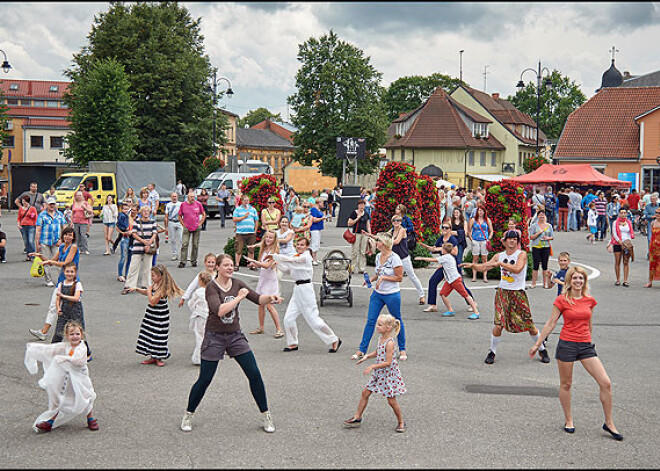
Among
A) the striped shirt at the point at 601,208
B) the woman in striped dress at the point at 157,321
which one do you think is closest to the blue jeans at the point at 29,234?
the woman in striped dress at the point at 157,321

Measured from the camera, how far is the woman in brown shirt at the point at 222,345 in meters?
7.03

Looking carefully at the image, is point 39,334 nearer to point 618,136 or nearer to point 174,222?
point 174,222

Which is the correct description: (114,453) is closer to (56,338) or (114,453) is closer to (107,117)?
(56,338)

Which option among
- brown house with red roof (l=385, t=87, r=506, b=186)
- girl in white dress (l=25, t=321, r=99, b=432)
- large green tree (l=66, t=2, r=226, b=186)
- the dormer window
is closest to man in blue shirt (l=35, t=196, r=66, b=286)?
girl in white dress (l=25, t=321, r=99, b=432)

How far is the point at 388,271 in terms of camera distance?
991 cm

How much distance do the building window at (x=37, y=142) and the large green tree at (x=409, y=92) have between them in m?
40.6

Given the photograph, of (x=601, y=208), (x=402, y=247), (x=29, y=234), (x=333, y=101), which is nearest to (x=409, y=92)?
(x=333, y=101)

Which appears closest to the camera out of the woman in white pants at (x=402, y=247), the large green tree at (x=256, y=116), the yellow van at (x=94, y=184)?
the woman in white pants at (x=402, y=247)

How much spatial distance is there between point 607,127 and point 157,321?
47236 mm

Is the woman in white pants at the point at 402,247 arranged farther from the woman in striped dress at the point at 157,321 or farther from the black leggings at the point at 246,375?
the black leggings at the point at 246,375

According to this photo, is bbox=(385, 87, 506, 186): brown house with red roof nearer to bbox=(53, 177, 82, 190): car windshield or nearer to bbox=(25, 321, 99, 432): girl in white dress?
bbox=(53, 177, 82, 190): car windshield

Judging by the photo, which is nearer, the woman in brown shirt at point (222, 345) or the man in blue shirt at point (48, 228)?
the woman in brown shirt at point (222, 345)

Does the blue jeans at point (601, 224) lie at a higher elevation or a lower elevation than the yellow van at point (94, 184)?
lower

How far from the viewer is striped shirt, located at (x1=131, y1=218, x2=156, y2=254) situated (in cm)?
1498
